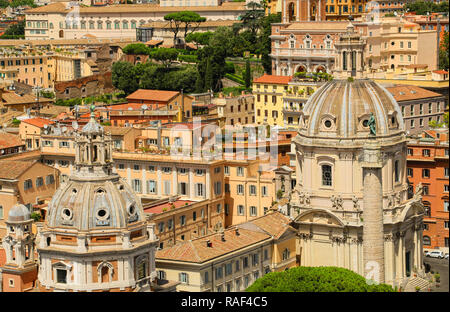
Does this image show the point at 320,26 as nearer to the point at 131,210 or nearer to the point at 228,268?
the point at 228,268

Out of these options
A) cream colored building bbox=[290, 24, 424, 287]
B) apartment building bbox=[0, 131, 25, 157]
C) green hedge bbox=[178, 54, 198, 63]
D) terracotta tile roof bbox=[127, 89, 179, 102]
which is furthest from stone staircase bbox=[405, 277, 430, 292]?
green hedge bbox=[178, 54, 198, 63]

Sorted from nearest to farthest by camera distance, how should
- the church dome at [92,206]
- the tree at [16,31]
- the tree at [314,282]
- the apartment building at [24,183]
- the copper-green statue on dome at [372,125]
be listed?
the church dome at [92,206] → the tree at [314,282] → the copper-green statue on dome at [372,125] → the apartment building at [24,183] → the tree at [16,31]

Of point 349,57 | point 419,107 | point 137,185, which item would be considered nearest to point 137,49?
point 419,107

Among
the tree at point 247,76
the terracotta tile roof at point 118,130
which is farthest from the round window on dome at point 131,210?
the tree at point 247,76

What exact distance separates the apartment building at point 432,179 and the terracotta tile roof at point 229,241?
6.52m

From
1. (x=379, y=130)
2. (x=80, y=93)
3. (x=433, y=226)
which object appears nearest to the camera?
(x=379, y=130)

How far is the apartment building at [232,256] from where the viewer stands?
46469mm

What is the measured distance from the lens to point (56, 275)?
141 ft

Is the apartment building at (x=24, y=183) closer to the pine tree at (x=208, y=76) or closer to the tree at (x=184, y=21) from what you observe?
the pine tree at (x=208, y=76)

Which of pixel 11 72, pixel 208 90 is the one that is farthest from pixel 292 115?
pixel 11 72

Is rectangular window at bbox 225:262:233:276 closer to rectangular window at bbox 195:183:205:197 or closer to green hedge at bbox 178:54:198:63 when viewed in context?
rectangular window at bbox 195:183:205:197

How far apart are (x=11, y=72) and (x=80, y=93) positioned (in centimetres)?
711

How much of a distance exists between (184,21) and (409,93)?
45.1m
